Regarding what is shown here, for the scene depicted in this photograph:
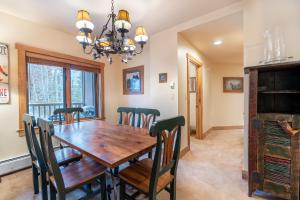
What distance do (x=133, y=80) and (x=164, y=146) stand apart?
278 cm

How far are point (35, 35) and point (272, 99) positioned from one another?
3.79 meters

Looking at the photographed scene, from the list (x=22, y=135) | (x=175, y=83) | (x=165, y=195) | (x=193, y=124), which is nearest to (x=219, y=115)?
(x=193, y=124)

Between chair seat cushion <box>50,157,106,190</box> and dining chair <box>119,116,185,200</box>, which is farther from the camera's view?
chair seat cushion <box>50,157,106,190</box>

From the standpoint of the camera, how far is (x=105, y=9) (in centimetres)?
215

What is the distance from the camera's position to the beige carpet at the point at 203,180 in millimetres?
1746

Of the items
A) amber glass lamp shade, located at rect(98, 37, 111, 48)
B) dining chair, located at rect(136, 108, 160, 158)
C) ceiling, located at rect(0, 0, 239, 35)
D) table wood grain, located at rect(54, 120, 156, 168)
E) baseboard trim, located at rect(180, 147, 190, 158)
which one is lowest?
baseboard trim, located at rect(180, 147, 190, 158)

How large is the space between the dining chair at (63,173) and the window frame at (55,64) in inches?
65.3

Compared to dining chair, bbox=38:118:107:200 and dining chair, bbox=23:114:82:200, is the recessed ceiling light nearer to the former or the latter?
dining chair, bbox=38:118:107:200

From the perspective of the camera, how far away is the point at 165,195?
69.2 inches

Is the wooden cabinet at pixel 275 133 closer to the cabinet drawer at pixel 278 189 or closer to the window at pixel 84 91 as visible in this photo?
the cabinet drawer at pixel 278 189

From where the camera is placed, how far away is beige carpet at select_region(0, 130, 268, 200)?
1746 mm

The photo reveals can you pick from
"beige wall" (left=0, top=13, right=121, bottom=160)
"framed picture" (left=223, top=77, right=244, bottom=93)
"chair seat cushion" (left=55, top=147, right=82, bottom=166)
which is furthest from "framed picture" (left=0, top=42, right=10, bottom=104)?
"framed picture" (left=223, top=77, right=244, bottom=93)

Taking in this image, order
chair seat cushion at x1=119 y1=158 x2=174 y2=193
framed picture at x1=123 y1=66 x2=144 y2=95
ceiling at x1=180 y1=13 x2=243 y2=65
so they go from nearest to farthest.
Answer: chair seat cushion at x1=119 y1=158 x2=174 y2=193
ceiling at x1=180 y1=13 x2=243 y2=65
framed picture at x1=123 y1=66 x2=144 y2=95

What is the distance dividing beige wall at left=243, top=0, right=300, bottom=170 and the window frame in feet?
9.79
